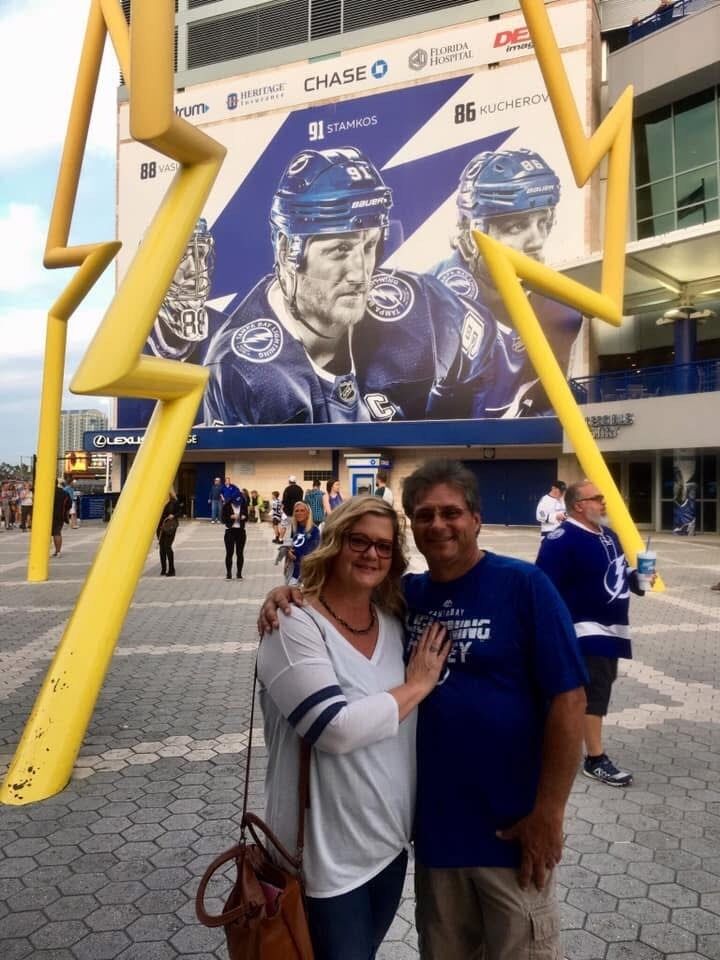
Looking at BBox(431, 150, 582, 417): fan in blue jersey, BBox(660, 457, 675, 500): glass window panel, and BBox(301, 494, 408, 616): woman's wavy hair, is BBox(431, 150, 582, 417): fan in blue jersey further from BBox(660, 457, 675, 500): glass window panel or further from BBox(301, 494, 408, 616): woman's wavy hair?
BBox(301, 494, 408, 616): woman's wavy hair

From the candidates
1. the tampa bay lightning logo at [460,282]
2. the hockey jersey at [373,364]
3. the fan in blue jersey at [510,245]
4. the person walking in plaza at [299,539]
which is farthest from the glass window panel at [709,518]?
the person walking in plaza at [299,539]

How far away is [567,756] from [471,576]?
514 mm

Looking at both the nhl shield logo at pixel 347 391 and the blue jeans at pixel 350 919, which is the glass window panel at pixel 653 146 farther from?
the blue jeans at pixel 350 919

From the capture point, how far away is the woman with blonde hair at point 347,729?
5.59 feet

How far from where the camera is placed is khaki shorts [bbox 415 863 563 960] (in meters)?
1.84

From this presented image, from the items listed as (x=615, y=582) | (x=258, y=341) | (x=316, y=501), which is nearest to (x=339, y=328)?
(x=258, y=341)

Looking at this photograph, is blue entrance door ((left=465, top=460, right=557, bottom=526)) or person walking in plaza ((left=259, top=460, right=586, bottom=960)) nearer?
person walking in plaza ((left=259, top=460, right=586, bottom=960))

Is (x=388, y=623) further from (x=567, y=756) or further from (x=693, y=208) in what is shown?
(x=693, y=208)

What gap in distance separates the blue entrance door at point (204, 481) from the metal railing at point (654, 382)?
17243 millimetres

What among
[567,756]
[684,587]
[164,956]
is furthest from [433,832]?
[684,587]

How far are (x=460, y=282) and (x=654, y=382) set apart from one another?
31.4 ft

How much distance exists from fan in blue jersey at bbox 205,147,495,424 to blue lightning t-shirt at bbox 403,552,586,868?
2707cm

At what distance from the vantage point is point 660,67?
23906mm

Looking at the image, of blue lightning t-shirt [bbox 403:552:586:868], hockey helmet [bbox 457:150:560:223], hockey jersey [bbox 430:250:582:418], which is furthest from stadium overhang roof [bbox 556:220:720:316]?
blue lightning t-shirt [bbox 403:552:586:868]
